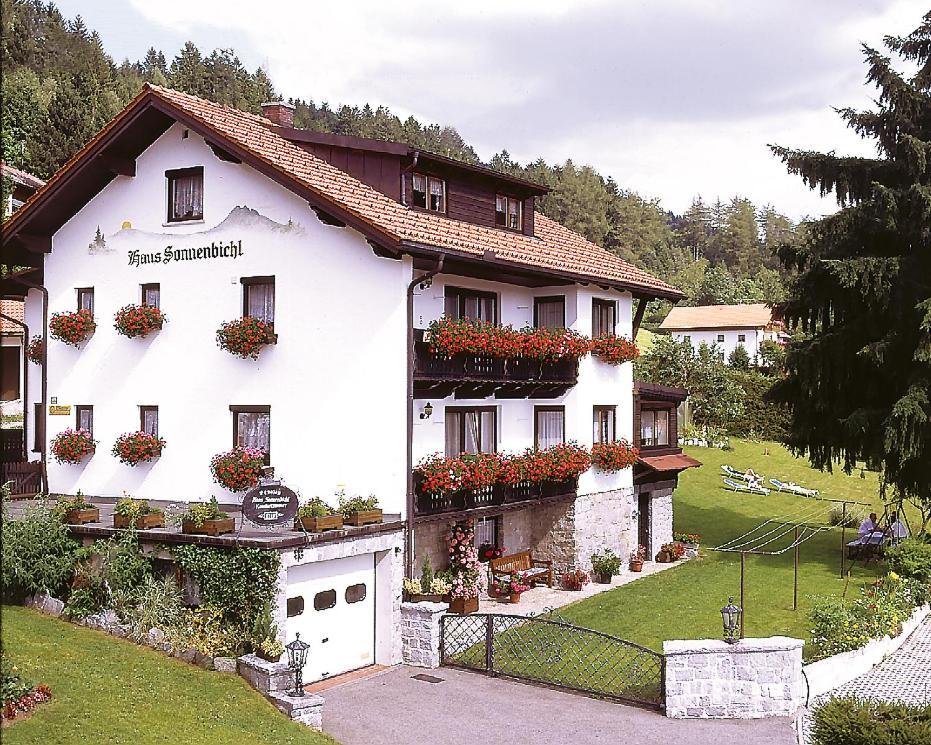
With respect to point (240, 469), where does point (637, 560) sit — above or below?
below

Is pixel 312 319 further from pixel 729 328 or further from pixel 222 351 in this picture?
pixel 729 328

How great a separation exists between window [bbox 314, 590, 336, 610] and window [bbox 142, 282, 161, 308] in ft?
30.0

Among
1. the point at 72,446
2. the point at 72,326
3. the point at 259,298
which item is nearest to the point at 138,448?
the point at 72,446

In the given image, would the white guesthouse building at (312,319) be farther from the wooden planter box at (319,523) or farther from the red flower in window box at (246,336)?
the red flower in window box at (246,336)

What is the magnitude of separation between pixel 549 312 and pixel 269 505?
37.7ft

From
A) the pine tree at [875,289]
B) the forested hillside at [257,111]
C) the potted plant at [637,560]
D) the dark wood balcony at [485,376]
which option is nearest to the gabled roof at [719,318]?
the forested hillside at [257,111]

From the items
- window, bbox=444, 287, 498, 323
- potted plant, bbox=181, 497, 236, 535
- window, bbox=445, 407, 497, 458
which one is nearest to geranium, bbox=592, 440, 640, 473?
window, bbox=445, 407, 497, 458

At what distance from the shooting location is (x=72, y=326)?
25594 millimetres

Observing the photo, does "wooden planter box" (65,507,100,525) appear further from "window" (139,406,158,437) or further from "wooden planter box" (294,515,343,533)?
"window" (139,406,158,437)

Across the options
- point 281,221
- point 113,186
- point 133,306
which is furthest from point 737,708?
point 113,186

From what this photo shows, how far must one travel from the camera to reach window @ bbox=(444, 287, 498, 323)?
2519cm

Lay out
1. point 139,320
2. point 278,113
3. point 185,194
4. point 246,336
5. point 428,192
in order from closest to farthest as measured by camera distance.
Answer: point 246,336, point 139,320, point 185,194, point 428,192, point 278,113

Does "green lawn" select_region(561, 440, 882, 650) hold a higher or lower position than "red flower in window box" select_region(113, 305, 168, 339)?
lower

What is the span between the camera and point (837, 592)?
26.5m
